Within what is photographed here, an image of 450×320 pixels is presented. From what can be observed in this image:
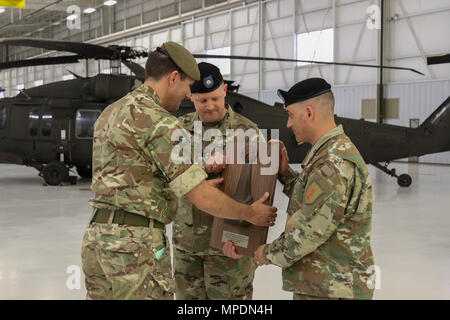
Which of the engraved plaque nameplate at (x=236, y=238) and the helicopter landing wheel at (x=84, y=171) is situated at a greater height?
the engraved plaque nameplate at (x=236, y=238)

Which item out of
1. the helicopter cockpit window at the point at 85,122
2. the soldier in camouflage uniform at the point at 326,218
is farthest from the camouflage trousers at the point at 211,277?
Result: the helicopter cockpit window at the point at 85,122

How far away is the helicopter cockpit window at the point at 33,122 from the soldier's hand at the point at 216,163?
989cm

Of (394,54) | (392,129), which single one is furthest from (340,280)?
(394,54)

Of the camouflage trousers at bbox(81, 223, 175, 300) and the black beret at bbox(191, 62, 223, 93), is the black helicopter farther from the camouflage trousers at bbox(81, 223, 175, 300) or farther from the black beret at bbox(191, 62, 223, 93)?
the camouflage trousers at bbox(81, 223, 175, 300)

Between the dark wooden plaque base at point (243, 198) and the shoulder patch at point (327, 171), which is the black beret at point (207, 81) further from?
the shoulder patch at point (327, 171)

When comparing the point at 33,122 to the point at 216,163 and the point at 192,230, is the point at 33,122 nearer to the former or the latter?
the point at 192,230

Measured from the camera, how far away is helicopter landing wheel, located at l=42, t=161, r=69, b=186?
1134cm

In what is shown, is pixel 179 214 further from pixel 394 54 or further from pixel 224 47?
pixel 224 47

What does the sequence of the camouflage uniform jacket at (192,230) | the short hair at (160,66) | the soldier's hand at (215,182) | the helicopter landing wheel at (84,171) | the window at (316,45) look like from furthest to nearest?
1. the window at (316,45)
2. the helicopter landing wheel at (84,171)
3. the camouflage uniform jacket at (192,230)
4. the soldier's hand at (215,182)
5. the short hair at (160,66)

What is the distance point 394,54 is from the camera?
19156 millimetres

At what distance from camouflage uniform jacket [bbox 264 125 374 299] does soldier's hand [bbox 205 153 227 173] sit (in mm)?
564

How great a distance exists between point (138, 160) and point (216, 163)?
0.53 meters

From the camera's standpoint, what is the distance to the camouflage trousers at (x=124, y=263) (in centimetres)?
227

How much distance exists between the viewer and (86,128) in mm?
11469
